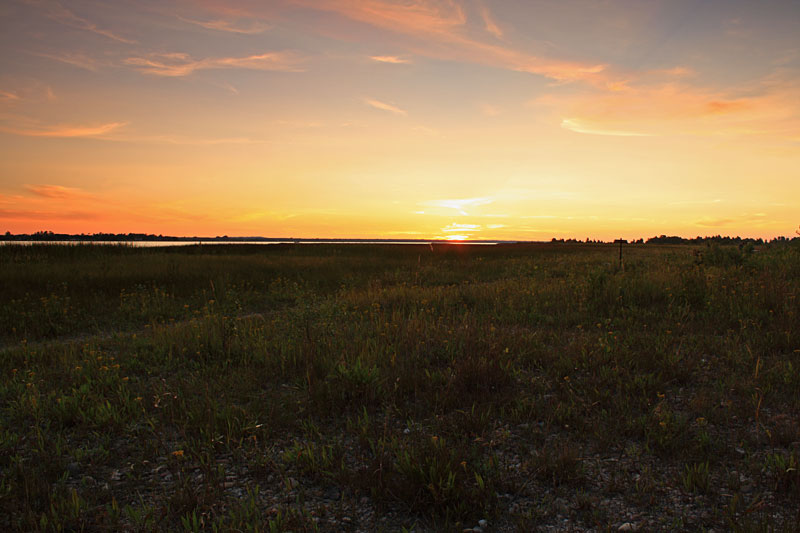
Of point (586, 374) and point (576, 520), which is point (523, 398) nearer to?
point (586, 374)

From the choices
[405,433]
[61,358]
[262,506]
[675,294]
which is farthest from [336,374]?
[675,294]

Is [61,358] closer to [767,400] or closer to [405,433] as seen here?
[405,433]

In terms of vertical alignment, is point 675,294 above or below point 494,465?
above

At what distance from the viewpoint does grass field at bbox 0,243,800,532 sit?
322 centimetres

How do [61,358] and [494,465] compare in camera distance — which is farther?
[61,358]

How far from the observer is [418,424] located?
444 cm

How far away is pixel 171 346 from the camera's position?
7312 millimetres

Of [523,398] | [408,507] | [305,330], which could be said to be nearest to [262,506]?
[408,507]

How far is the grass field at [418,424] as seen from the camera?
10.6 feet

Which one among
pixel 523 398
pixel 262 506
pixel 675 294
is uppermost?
pixel 675 294

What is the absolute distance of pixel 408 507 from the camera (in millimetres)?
3285

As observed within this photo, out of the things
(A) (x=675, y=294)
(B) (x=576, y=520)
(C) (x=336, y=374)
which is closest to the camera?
(B) (x=576, y=520)

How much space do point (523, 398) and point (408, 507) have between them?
228 centimetres

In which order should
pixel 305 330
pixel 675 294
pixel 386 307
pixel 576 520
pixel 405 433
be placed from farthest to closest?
1. pixel 386 307
2. pixel 675 294
3. pixel 305 330
4. pixel 405 433
5. pixel 576 520
